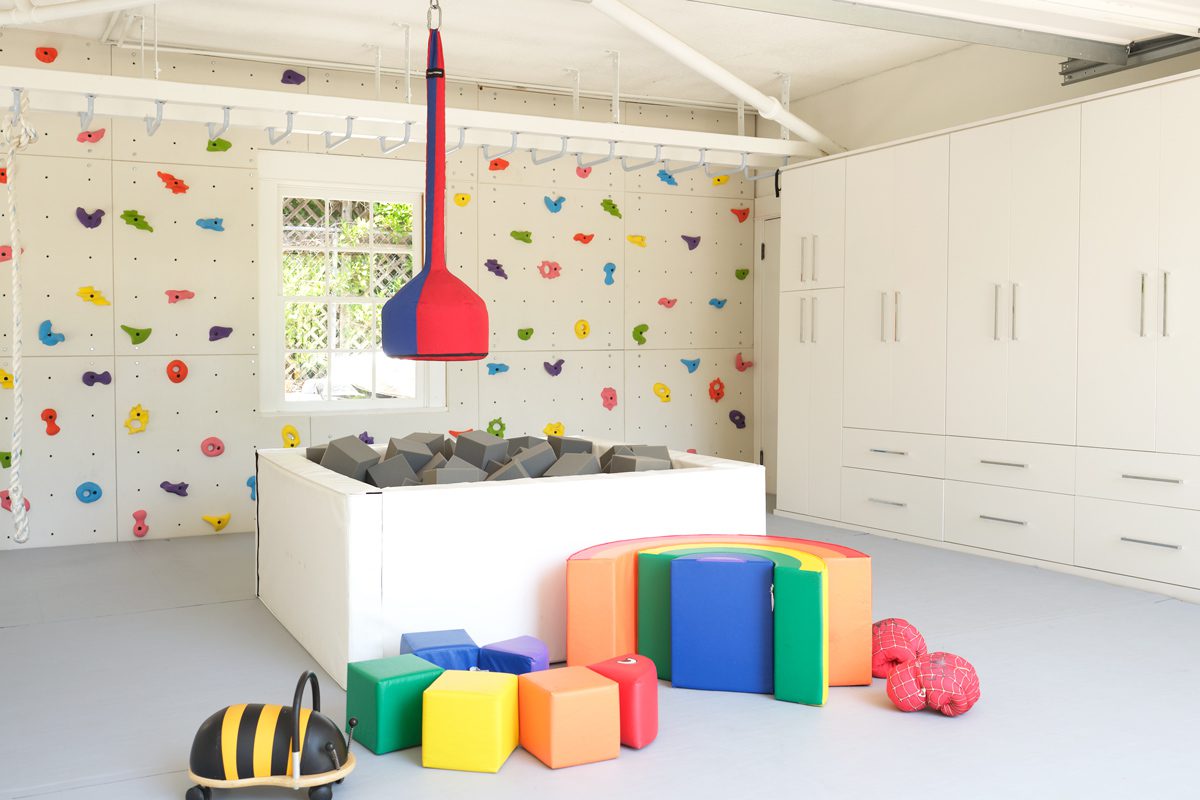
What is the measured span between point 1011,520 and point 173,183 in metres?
5.25

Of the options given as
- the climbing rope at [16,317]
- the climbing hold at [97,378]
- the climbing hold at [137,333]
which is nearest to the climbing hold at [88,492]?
the climbing hold at [97,378]

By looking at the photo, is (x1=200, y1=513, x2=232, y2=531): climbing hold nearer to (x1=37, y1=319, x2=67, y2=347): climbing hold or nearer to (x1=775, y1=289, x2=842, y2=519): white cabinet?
(x1=37, y1=319, x2=67, y2=347): climbing hold

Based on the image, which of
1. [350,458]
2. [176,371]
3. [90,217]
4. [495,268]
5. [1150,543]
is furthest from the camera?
[495,268]

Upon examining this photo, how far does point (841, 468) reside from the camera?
683cm

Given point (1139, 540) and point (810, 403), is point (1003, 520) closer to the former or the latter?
point (1139, 540)

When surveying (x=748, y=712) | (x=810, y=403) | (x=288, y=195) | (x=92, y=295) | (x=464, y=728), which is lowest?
(x=748, y=712)

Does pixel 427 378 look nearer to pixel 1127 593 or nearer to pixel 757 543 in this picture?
pixel 757 543

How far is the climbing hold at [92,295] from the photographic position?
6.31 meters

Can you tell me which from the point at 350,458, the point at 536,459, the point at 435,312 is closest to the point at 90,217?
the point at 350,458

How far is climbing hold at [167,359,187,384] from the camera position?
656 cm

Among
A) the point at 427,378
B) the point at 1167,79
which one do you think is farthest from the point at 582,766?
the point at 427,378

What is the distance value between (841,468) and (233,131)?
4.37 metres

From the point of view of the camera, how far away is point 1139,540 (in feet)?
16.8

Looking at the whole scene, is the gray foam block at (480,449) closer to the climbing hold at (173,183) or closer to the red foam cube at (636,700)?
the red foam cube at (636,700)
